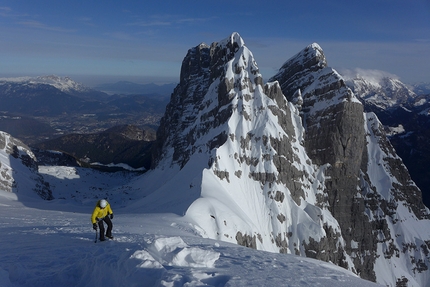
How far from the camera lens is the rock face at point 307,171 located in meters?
69.4

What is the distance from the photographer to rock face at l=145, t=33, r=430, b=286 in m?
69.4

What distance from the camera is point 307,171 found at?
83.3m

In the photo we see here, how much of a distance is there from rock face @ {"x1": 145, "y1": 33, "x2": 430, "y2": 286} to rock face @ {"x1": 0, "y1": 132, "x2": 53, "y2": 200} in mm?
30684

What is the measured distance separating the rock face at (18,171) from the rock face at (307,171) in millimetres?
30684

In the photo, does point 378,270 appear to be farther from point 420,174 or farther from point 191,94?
point 420,174

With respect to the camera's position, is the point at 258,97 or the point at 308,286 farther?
the point at 258,97

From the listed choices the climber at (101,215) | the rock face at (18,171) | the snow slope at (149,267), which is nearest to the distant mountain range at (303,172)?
the rock face at (18,171)

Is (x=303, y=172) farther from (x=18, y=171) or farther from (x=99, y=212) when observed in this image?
(x=18, y=171)

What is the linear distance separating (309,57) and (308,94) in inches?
600

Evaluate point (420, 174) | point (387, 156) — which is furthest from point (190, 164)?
point (420, 174)

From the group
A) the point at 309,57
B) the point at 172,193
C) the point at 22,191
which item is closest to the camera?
the point at 172,193

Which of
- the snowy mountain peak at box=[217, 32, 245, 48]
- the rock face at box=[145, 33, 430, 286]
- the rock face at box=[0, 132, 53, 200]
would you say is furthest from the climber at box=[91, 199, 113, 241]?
the snowy mountain peak at box=[217, 32, 245, 48]

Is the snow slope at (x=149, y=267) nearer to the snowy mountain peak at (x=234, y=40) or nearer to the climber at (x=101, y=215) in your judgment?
the climber at (x=101, y=215)

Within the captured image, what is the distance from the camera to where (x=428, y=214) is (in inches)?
3760
